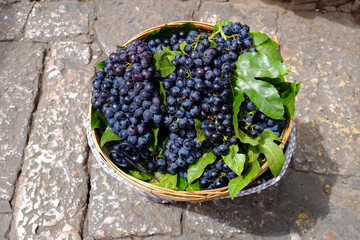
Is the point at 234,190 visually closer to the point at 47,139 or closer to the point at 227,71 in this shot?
the point at 227,71

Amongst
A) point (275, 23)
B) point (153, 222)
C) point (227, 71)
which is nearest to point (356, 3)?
point (275, 23)

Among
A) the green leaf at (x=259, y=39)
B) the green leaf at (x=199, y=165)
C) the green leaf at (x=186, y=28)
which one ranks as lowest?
the green leaf at (x=199, y=165)

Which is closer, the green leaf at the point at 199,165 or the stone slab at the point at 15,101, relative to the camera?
the green leaf at the point at 199,165

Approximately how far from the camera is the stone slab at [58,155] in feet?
5.33

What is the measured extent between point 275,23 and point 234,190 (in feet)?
4.64

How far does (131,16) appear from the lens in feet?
7.29

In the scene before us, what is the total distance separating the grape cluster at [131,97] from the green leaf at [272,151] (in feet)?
1.26

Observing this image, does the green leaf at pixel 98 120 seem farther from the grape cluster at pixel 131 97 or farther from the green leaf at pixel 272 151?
the green leaf at pixel 272 151

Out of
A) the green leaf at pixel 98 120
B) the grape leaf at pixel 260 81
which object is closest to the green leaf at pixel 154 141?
the green leaf at pixel 98 120

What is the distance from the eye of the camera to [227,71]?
1.23 meters

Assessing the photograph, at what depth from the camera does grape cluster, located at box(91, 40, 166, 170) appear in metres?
1.22

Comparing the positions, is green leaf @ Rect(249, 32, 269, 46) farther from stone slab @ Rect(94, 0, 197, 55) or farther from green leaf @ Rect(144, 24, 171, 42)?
stone slab @ Rect(94, 0, 197, 55)

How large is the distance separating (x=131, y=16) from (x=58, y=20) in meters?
0.47

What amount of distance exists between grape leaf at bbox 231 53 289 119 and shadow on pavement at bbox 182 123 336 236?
648mm
